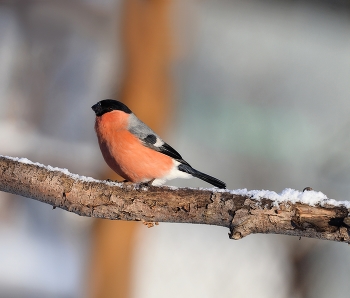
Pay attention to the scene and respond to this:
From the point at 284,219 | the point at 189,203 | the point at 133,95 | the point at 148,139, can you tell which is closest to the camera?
the point at 284,219

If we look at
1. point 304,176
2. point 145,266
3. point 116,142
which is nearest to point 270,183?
point 304,176

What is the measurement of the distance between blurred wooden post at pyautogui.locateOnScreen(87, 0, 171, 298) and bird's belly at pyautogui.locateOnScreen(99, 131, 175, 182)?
1.36 meters

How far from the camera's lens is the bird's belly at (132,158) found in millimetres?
2027

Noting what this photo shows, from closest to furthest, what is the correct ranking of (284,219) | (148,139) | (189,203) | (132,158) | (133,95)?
1. (284,219)
2. (189,203)
3. (132,158)
4. (148,139)
5. (133,95)

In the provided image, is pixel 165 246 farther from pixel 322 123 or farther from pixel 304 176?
pixel 322 123

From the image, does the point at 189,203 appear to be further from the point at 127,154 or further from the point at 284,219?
the point at 127,154

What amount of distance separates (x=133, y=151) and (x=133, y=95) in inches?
58.4

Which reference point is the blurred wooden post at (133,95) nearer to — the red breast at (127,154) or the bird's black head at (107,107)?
the bird's black head at (107,107)

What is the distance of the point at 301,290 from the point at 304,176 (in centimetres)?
115

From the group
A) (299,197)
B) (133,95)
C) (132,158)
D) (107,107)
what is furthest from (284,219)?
(133,95)

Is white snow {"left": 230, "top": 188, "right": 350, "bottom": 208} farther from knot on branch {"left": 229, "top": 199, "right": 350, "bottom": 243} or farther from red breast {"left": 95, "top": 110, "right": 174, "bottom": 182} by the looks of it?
red breast {"left": 95, "top": 110, "right": 174, "bottom": 182}

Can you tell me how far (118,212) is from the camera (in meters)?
1.65

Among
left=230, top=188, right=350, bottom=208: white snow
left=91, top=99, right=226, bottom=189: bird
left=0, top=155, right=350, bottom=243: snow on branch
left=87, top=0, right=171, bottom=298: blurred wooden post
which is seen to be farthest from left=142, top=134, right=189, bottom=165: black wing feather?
left=87, top=0, right=171, bottom=298: blurred wooden post

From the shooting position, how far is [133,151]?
6.71 feet
